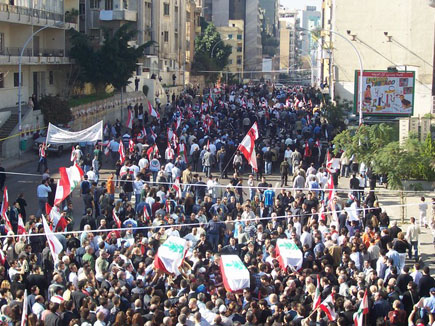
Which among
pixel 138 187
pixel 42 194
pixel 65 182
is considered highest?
pixel 65 182

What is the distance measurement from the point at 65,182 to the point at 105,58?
102 feet

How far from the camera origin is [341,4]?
54.4 metres

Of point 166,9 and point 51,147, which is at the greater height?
point 166,9

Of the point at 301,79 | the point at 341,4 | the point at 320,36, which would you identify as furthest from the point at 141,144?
the point at 301,79

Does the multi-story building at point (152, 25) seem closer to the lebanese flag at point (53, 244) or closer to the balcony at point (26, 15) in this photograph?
the balcony at point (26, 15)

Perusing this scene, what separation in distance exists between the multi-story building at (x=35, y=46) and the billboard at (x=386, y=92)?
52.8 ft

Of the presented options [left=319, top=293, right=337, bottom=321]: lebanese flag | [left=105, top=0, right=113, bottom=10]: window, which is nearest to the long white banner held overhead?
[left=319, top=293, right=337, bottom=321]: lebanese flag

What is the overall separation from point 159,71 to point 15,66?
101 ft

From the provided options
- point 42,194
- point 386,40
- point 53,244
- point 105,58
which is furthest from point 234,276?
point 386,40

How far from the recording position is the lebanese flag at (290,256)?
624 inches

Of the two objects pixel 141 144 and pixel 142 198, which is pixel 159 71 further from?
pixel 142 198

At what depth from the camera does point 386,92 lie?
42906mm

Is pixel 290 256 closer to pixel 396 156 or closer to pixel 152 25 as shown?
pixel 396 156

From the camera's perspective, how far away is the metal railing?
42.2m
